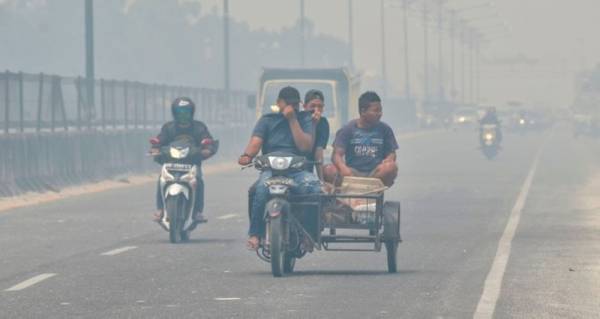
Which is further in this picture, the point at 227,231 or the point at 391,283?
the point at 227,231

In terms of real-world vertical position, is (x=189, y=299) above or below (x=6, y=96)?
below

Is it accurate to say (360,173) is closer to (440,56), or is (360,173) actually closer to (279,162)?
(279,162)

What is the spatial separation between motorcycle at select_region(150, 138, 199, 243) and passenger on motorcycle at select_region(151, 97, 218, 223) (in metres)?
0.06

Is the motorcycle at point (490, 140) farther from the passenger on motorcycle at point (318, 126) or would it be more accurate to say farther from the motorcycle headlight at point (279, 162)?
A: the motorcycle headlight at point (279, 162)

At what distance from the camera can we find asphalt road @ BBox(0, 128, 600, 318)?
1124cm

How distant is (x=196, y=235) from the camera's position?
18.8m

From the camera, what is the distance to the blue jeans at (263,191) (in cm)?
1347

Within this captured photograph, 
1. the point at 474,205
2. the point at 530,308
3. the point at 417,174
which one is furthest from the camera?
the point at 417,174

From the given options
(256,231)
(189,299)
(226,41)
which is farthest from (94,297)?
(226,41)

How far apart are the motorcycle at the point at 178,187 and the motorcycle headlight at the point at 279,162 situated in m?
3.98

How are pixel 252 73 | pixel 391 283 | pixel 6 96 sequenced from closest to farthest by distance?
1. pixel 391 283
2. pixel 6 96
3. pixel 252 73

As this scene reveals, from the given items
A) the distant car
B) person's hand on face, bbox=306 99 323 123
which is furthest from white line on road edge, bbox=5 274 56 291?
the distant car

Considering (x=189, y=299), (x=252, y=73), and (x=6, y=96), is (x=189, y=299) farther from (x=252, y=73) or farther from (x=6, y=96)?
(x=252, y=73)

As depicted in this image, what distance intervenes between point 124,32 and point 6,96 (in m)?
145
